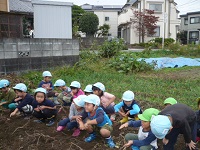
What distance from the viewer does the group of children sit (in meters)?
2.57

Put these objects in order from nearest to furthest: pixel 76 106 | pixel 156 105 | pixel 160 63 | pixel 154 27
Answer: pixel 76 106 < pixel 156 105 < pixel 160 63 < pixel 154 27

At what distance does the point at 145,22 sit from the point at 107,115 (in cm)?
2210

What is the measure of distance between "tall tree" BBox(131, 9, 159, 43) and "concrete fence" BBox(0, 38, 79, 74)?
1736 centimetres

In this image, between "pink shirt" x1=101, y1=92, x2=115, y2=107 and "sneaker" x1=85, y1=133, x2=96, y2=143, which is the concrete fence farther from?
"sneaker" x1=85, y1=133, x2=96, y2=143

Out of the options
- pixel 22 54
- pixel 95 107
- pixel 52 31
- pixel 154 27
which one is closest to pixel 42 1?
pixel 52 31

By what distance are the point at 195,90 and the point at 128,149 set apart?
3.45 metres

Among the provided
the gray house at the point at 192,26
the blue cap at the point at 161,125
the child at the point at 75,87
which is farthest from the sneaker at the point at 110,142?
the gray house at the point at 192,26

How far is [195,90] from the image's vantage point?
5777 millimetres

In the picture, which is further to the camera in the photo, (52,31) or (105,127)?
(52,31)

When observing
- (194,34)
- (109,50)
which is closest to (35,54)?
(109,50)

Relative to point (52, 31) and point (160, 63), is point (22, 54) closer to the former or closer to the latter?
point (52, 31)

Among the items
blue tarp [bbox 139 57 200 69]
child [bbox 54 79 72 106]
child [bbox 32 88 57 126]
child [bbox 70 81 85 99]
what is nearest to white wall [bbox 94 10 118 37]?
blue tarp [bbox 139 57 200 69]

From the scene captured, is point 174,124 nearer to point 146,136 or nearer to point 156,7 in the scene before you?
point 146,136

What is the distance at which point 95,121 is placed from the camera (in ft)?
10.1
